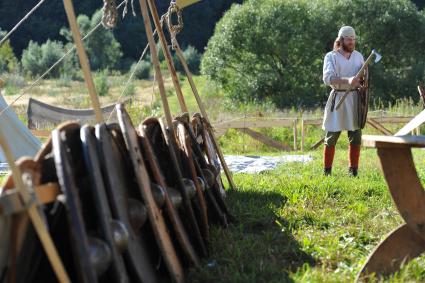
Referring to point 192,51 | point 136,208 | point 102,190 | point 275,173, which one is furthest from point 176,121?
point 192,51

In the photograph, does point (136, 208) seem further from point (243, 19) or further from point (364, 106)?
point (243, 19)

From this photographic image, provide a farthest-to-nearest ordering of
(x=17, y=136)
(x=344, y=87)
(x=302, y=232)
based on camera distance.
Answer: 1. (x=17, y=136)
2. (x=344, y=87)
3. (x=302, y=232)

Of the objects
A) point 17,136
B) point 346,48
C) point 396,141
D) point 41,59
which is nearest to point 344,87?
point 346,48

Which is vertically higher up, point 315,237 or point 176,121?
point 176,121

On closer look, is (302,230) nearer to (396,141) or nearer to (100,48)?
(396,141)

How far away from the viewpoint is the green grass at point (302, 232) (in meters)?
3.54

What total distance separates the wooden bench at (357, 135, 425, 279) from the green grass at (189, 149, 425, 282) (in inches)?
3.1

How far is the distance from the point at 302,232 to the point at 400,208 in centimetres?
104

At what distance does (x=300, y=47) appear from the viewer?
93.6 ft

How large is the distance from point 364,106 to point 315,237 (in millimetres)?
3018

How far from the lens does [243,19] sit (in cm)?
2873

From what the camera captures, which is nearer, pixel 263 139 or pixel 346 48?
pixel 346 48

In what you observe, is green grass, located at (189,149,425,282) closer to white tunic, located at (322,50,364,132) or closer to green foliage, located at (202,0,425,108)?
white tunic, located at (322,50,364,132)

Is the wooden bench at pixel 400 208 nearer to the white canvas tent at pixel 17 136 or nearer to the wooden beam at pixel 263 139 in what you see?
the white canvas tent at pixel 17 136
